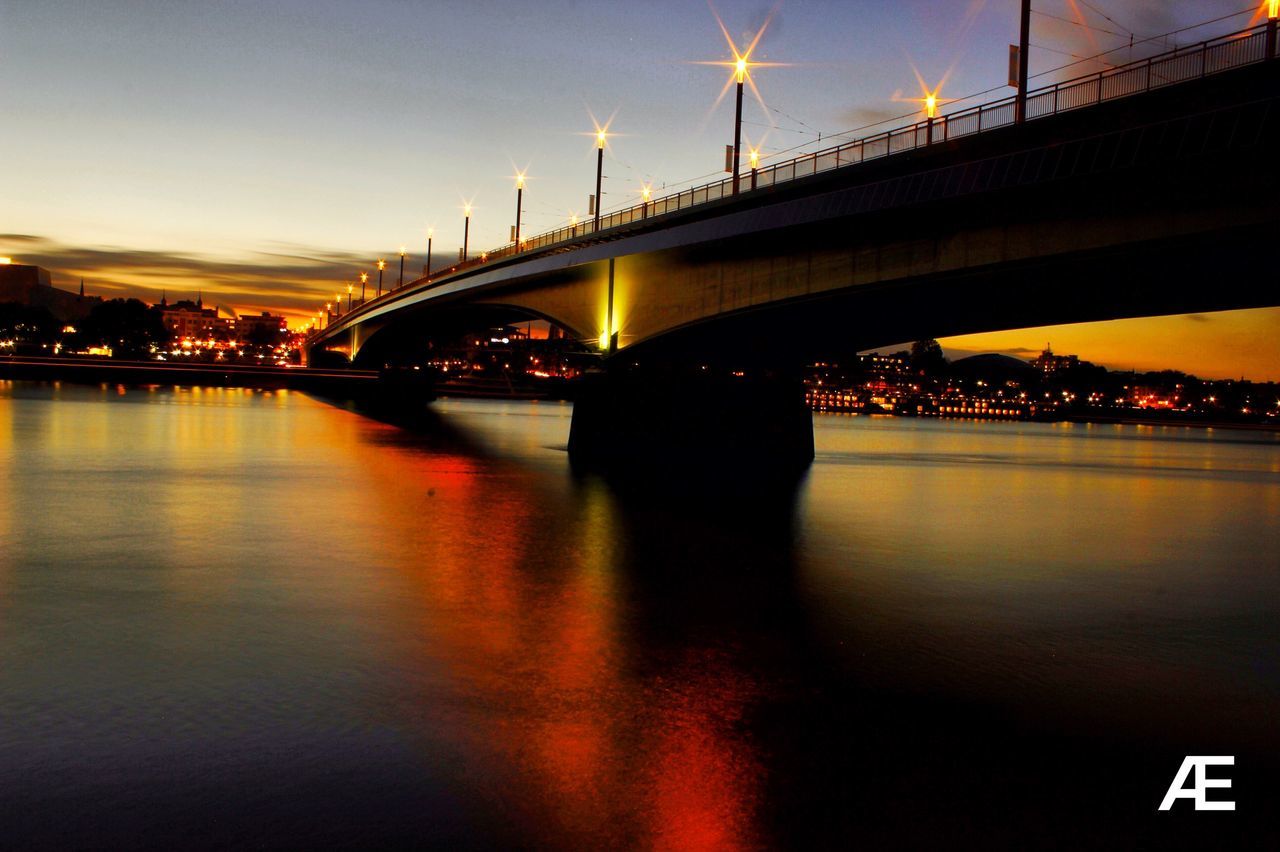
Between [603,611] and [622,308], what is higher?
[622,308]

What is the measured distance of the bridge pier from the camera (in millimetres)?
42781

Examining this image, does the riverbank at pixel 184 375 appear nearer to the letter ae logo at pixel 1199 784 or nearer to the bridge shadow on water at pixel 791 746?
the bridge shadow on water at pixel 791 746

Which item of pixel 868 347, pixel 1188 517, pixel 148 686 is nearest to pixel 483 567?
pixel 148 686

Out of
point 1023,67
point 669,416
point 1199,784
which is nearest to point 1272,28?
point 1023,67

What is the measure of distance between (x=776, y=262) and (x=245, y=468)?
1725 cm

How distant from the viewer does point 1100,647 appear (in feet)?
40.6

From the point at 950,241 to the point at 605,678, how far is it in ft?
67.4

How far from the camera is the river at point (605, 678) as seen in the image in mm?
6703

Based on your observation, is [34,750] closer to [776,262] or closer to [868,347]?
[776,262]

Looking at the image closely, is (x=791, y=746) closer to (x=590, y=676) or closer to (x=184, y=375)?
(x=590, y=676)

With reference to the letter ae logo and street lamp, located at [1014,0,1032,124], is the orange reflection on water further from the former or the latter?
street lamp, located at [1014,0,1032,124]

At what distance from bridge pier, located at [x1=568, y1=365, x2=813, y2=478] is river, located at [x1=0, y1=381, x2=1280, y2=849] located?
17.8 meters

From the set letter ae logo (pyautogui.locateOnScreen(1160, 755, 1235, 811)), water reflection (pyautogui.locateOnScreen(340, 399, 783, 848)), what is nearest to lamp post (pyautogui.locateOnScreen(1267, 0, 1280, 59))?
water reflection (pyautogui.locateOnScreen(340, 399, 783, 848))

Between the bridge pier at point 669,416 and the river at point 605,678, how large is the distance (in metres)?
17.8
